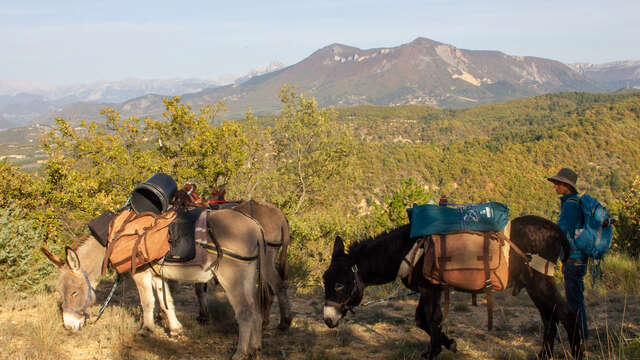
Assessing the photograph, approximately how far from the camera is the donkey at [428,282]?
4.14m

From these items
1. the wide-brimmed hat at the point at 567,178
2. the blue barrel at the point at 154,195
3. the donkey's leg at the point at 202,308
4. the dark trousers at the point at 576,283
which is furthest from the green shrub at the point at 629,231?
the blue barrel at the point at 154,195

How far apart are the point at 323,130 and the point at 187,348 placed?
19013 mm

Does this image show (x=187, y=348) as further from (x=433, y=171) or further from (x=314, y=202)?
(x=433, y=171)

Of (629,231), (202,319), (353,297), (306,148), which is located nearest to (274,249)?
(353,297)

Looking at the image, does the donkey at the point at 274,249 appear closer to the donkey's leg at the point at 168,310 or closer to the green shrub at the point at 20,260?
the donkey's leg at the point at 168,310

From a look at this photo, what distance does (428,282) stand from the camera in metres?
4.35

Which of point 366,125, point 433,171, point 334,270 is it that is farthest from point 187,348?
point 366,125

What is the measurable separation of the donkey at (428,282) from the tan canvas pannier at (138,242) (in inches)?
82.6

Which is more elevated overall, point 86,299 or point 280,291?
point 86,299

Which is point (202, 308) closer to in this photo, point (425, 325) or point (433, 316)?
point (425, 325)

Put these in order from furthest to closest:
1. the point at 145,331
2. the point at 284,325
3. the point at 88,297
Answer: the point at 284,325
the point at 145,331
the point at 88,297

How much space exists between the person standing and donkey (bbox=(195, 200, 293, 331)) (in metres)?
3.63

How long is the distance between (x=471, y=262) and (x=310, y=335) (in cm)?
245

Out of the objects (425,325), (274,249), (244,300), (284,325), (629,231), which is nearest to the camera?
(244,300)
